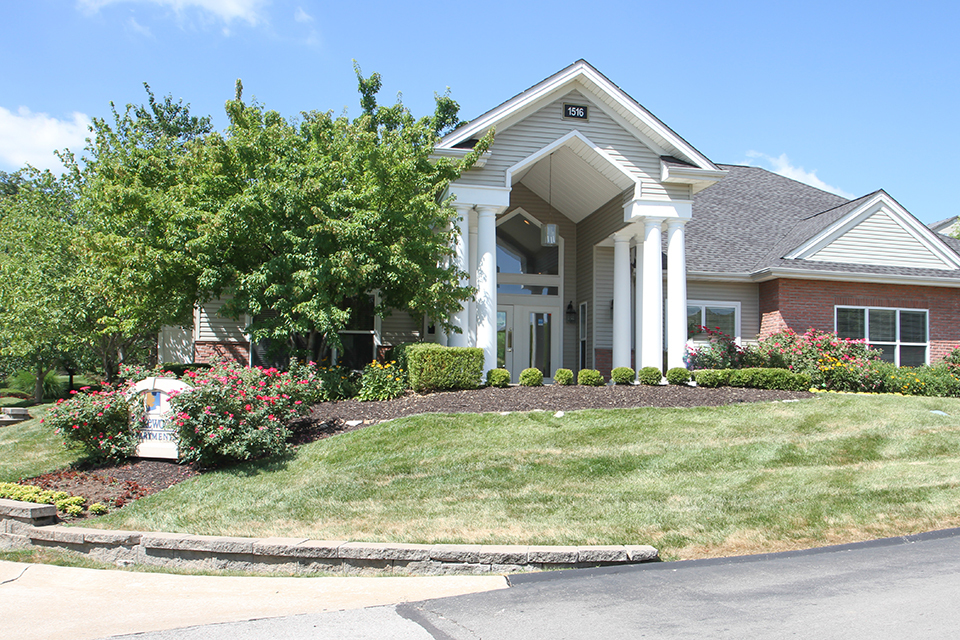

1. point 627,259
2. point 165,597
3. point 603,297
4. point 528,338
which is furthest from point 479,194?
point 165,597

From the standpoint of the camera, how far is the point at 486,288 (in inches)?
555

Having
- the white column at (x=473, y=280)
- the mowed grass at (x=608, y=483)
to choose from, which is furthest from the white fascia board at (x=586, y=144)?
the mowed grass at (x=608, y=483)

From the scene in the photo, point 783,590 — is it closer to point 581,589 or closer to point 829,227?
point 581,589

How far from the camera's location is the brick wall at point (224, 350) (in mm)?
16469

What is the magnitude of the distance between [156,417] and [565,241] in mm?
12086

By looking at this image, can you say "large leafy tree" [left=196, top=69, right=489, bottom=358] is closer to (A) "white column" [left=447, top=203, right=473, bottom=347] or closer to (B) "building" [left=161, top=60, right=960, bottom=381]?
(A) "white column" [left=447, top=203, right=473, bottom=347]

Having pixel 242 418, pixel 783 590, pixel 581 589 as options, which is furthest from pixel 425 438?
pixel 783 590

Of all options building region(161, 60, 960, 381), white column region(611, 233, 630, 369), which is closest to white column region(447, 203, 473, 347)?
building region(161, 60, 960, 381)

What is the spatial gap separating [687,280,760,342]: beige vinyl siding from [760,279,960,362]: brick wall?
18 cm

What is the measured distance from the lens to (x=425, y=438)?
973 cm

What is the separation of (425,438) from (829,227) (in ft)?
43.4

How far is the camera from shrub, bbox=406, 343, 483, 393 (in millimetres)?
12375

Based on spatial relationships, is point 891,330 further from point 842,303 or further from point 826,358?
point 826,358

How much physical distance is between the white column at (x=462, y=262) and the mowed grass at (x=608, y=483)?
366 centimetres
